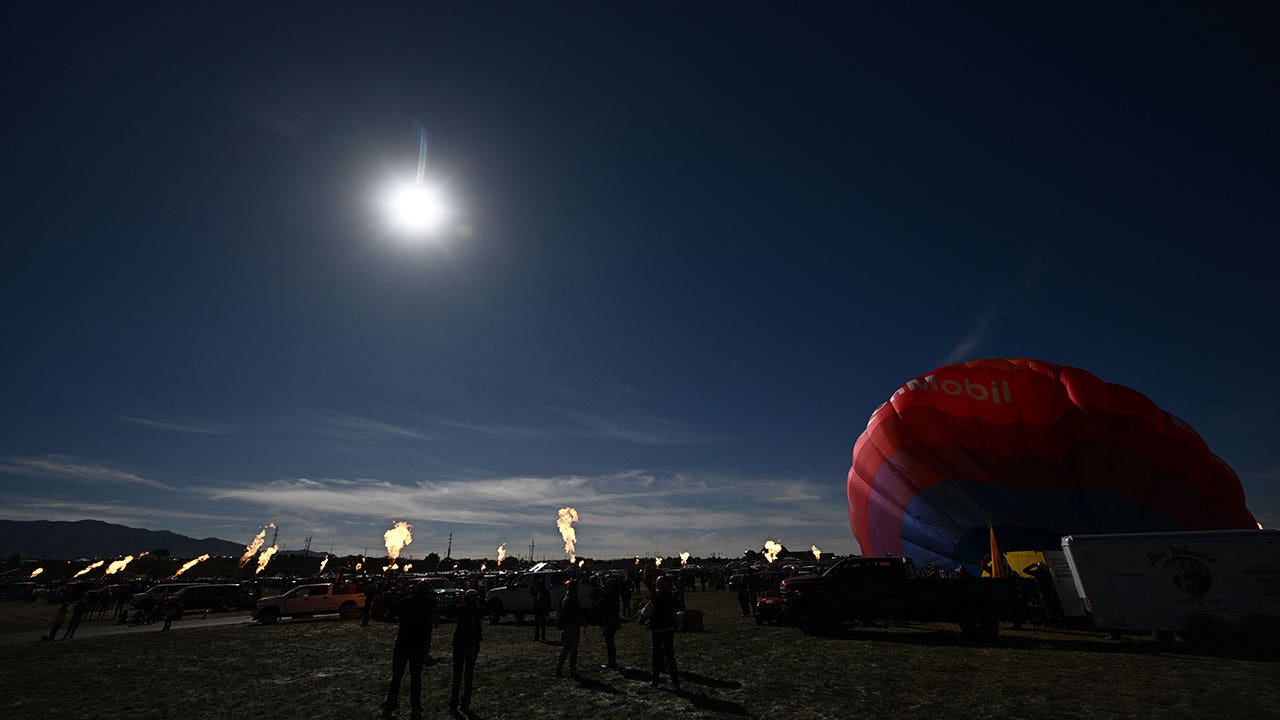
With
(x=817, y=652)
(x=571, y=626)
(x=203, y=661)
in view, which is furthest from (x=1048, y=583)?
(x=203, y=661)

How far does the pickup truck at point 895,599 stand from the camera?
56.9ft

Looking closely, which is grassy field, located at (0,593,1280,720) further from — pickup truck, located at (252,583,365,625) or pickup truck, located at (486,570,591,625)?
pickup truck, located at (252,583,365,625)

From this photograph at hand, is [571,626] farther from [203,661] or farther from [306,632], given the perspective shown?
[306,632]

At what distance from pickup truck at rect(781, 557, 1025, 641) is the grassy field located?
84cm

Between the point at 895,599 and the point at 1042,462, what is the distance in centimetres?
1097

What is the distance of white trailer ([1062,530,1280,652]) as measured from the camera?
14391 millimetres

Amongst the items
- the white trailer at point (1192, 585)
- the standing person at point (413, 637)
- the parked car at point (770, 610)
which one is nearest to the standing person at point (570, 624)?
the standing person at point (413, 637)

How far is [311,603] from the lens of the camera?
93.5 feet

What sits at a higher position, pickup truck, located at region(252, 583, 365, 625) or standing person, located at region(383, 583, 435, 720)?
standing person, located at region(383, 583, 435, 720)

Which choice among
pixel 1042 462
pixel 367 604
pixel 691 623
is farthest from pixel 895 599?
pixel 367 604

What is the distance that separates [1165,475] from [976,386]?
7954 mm

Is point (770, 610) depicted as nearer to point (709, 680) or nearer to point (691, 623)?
point (691, 623)

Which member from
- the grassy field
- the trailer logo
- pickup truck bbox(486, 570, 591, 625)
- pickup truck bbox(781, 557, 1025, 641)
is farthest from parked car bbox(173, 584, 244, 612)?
the trailer logo

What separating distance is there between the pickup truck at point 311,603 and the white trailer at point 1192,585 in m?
32.8
